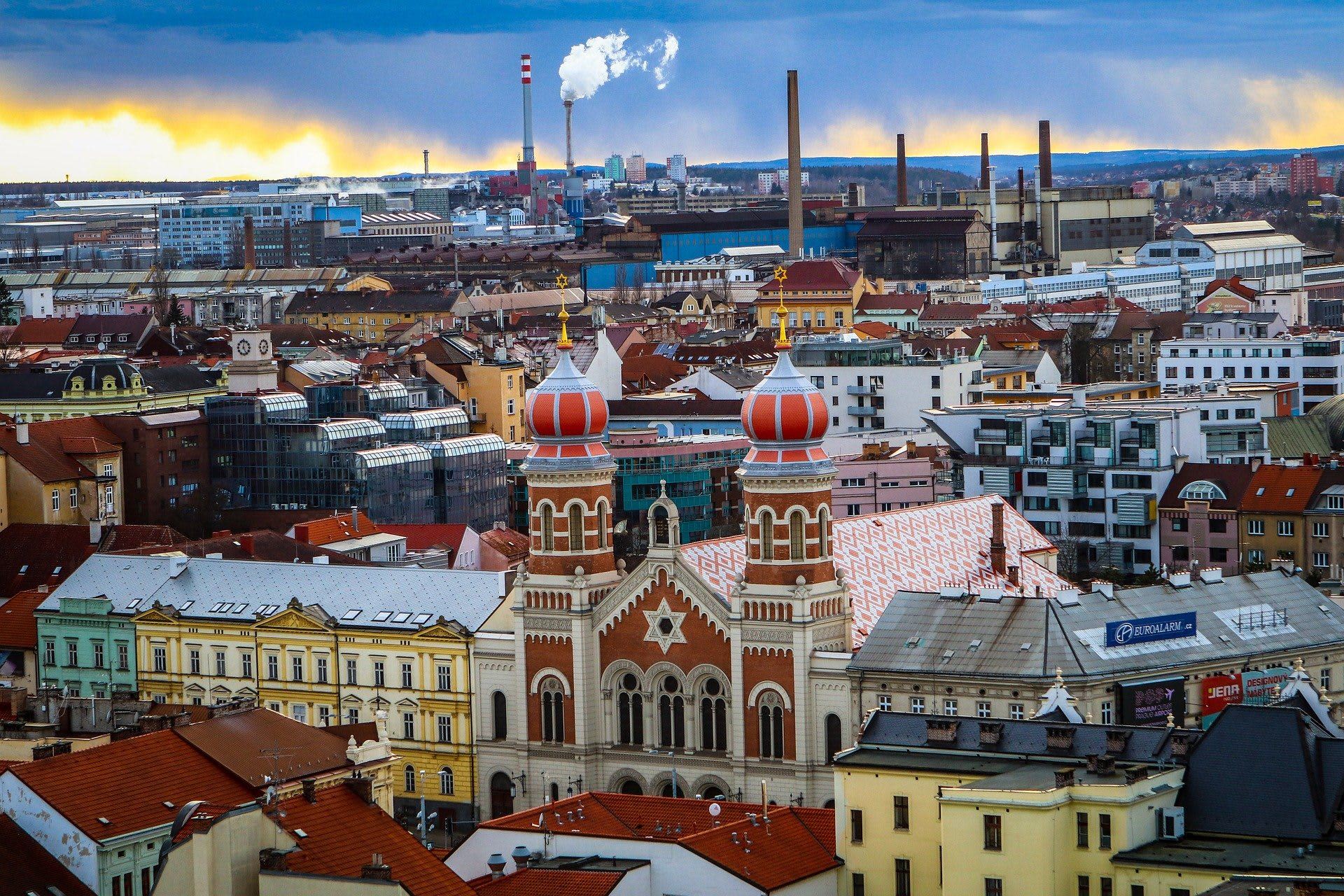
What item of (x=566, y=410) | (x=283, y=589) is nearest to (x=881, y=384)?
(x=283, y=589)

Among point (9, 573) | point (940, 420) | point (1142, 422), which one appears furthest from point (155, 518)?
point (1142, 422)

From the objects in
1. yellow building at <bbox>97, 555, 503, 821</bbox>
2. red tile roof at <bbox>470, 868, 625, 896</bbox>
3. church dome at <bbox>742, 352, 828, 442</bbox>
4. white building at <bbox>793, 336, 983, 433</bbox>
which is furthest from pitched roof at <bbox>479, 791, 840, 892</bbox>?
white building at <bbox>793, 336, 983, 433</bbox>

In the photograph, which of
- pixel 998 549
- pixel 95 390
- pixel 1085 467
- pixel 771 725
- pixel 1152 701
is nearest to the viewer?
pixel 1152 701

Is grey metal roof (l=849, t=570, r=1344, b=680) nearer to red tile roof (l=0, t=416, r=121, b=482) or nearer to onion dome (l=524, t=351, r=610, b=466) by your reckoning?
onion dome (l=524, t=351, r=610, b=466)

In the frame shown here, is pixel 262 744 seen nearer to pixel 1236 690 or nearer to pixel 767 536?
pixel 767 536

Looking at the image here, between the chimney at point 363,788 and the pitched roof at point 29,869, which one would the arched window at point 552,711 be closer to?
the chimney at point 363,788

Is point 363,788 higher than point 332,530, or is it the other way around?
point 332,530

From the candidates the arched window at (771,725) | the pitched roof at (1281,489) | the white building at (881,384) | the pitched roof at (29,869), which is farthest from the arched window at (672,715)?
the white building at (881,384)
